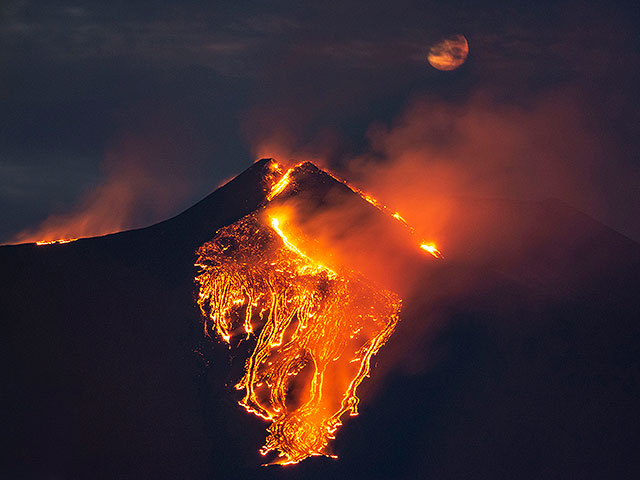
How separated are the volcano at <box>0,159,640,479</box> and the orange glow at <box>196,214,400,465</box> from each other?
0.29 metres

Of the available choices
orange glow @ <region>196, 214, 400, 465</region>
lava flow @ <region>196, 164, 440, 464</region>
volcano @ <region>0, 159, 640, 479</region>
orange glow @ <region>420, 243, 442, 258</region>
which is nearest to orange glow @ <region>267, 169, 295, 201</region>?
volcano @ <region>0, 159, 640, 479</region>

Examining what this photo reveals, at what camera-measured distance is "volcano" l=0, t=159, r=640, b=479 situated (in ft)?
55.1

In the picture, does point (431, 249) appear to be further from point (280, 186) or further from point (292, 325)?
Result: point (292, 325)

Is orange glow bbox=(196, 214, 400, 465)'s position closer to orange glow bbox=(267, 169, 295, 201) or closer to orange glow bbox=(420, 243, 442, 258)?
orange glow bbox=(267, 169, 295, 201)

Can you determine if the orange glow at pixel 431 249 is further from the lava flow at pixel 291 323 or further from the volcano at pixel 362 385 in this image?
the lava flow at pixel 291 323

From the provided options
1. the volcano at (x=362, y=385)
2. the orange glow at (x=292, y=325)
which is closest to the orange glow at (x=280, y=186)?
the volcano at (x=362, y=385)

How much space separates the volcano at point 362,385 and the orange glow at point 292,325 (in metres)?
0.29

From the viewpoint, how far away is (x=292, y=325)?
Answer: 18.7m

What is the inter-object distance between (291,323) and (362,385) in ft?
6.62

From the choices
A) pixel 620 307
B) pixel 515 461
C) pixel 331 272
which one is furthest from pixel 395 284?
pixel 620 307

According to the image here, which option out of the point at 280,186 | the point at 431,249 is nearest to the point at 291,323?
the point at 280,186

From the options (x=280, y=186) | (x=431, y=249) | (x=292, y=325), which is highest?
(x=280, y=186)

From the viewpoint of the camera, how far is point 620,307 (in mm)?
22203

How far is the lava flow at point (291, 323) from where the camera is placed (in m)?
17.5
